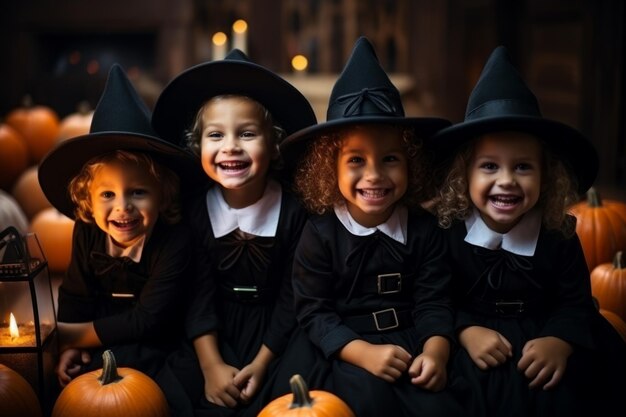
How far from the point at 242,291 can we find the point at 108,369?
56 cm

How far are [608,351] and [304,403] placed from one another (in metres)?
0.98

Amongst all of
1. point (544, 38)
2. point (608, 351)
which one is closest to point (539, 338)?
point (608, 351)

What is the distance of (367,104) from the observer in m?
2.28

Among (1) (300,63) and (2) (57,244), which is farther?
(1) (300,63)

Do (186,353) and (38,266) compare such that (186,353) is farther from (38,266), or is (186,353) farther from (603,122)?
(603,122)

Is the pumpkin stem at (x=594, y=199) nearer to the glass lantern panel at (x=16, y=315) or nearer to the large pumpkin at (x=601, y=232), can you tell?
the large pumpkin at (x=601, y=232)

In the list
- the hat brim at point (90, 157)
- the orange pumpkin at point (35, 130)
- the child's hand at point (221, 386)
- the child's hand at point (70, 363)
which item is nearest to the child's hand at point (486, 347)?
the child's hand at point (221, 386)

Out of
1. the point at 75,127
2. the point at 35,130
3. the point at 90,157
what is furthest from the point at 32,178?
the point at 90,157

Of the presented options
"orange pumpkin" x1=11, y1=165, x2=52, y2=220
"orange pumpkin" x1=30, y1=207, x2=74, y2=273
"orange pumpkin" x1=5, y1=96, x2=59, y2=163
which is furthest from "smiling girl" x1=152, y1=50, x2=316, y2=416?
"orange pumpkin" x1=5, y1=96, x2=59, y2=163

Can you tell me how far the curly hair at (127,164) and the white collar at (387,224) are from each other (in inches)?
21.8

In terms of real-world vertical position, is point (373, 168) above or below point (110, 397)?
above

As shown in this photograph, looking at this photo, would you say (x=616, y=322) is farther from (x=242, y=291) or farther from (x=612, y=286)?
(x=242, y=291)

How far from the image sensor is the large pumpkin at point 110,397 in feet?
6.91

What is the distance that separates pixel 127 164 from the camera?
2424mm
